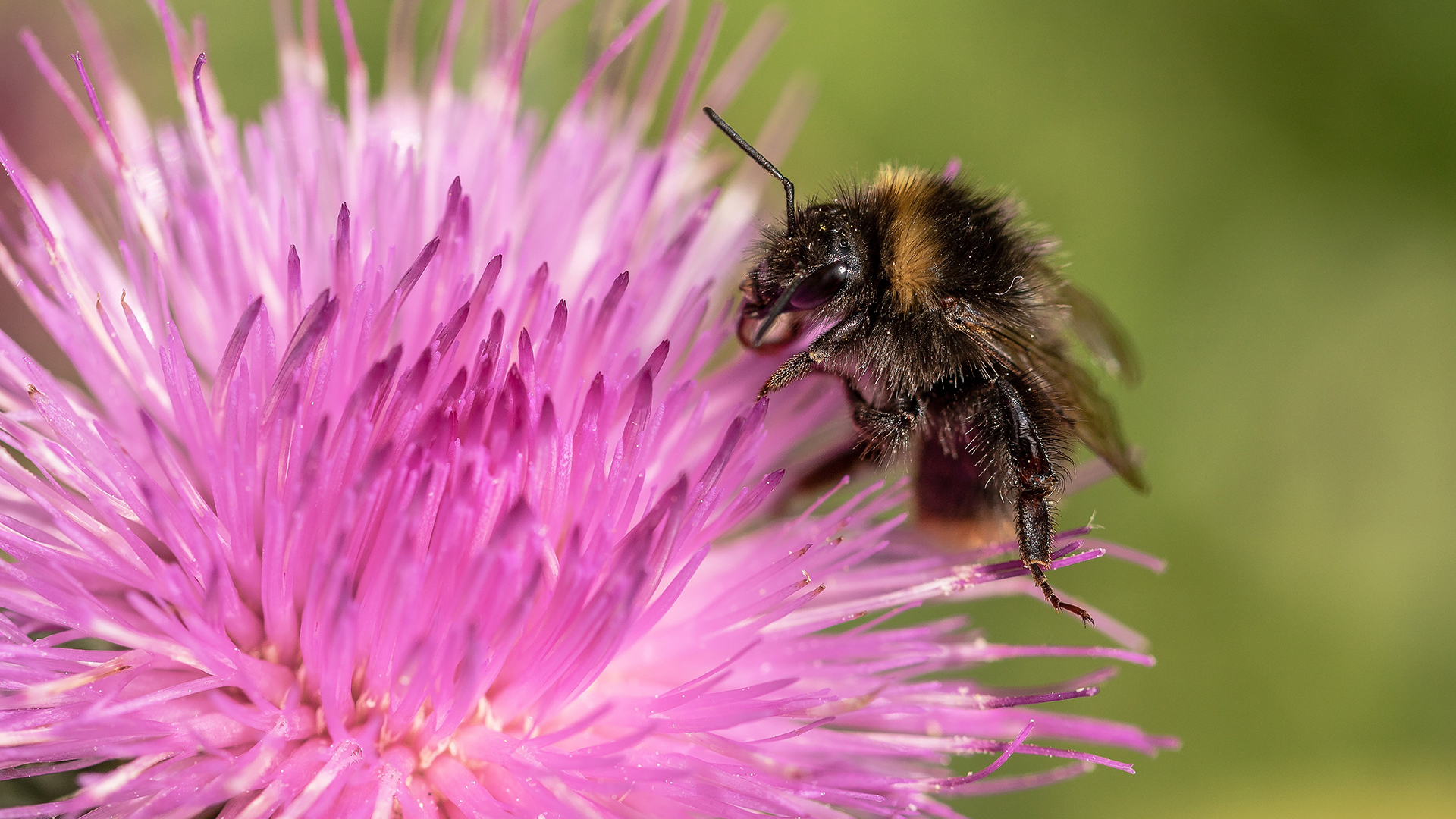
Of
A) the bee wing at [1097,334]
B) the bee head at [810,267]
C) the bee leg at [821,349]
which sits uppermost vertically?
the bee wing at [1097,334]

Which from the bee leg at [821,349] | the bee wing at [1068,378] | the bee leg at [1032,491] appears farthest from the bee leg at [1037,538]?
the bee leg at [821,349]

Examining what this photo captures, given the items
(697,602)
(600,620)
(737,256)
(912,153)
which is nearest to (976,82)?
(912,153)

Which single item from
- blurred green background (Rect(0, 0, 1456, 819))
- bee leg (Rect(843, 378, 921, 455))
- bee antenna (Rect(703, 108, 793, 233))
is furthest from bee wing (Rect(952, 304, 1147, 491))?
blurred green background (Rect(0, 0, 1456, 819))

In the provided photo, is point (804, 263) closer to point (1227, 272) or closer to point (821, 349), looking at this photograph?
point (821, 349)

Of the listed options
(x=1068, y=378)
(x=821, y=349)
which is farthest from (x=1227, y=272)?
(x=821, y=349)

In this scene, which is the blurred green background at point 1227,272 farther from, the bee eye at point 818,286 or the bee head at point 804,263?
the bee eye at point 818,286
